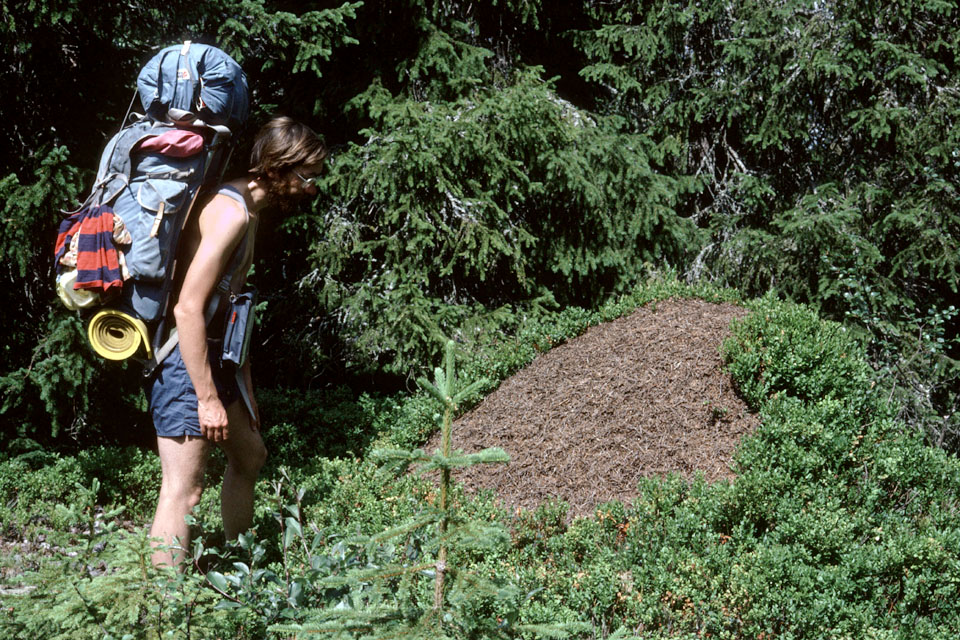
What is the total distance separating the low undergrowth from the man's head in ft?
3.83

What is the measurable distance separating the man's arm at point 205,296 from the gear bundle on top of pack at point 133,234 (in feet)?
0.43

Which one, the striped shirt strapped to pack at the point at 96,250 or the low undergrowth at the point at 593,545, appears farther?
the striped shirt strapped to pack at the point at 96,250

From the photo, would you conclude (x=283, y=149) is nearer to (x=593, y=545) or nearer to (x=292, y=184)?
A: (x=292, y=184)

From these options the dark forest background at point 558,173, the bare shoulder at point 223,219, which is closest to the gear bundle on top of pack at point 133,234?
the bare shoulder at point 223,219

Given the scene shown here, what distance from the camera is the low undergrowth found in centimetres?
254

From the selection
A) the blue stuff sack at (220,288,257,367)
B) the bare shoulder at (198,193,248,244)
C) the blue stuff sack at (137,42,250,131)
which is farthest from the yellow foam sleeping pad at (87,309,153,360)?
the blue stuff sack at (137,42,250,131)

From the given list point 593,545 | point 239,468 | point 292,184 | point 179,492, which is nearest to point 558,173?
point 593,545

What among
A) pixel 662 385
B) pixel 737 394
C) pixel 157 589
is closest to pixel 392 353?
pixel 662 385

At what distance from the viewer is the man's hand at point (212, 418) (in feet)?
10.2

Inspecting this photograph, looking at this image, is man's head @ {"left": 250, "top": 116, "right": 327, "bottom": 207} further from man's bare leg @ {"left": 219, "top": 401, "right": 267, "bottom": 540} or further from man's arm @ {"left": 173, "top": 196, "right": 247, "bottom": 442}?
man's bare leg @ {"left": 219, "top": 401, "right": 267, "bottom": 540}

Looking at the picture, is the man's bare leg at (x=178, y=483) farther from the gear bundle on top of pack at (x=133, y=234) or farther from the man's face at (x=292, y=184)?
the man's face at (x=292, y=184)

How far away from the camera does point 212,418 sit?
3123 millimetres

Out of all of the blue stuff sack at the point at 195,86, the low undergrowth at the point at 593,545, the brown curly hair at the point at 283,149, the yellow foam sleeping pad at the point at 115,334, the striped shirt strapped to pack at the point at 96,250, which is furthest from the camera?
the blue stuff sack at the point at 195,86

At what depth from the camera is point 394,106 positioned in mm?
6957
